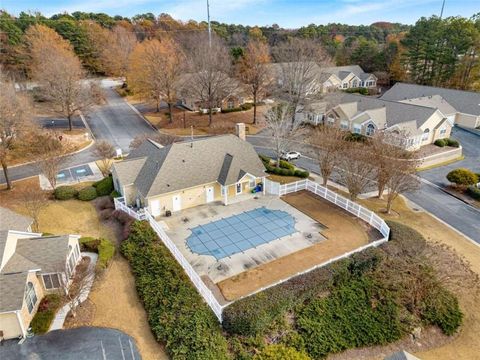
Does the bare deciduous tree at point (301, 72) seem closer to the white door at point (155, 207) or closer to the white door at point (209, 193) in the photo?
the white door at point (209, 193)

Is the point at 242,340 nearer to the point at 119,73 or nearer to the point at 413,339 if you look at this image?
the point at 413,339

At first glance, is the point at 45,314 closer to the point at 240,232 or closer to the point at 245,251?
the point at 245,251

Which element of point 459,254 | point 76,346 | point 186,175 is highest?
point 186,175

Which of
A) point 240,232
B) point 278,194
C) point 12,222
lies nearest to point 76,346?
point 12,222

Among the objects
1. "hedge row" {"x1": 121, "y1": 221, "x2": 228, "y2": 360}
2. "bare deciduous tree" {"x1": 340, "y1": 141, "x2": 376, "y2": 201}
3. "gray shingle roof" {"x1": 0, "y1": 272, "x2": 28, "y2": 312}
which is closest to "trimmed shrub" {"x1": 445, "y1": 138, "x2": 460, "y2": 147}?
"bare deciduous tree" {"x1": 340, "y1": 141, "x2": 376, "y2": 201}

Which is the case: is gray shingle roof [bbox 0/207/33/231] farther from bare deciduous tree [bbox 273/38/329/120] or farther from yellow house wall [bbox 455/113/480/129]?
yellow house wall [bbox 455/113/480/129]

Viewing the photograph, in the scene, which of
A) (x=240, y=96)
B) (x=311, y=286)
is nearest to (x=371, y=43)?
(x=240, y=96)
